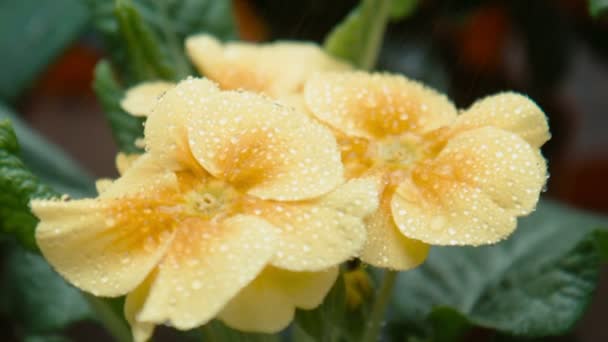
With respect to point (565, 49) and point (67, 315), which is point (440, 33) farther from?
point (67, 315)

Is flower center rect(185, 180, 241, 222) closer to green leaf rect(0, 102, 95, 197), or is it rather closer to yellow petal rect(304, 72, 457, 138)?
yellow petal rect(304, 72, 457, 138)

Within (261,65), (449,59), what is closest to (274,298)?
(261,65)

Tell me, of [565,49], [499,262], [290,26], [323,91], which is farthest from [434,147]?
[565,49]

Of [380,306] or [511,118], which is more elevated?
[511,118]

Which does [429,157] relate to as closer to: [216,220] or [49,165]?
[216,220]

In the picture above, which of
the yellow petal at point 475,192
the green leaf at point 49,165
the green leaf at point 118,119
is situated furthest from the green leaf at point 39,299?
the yellow petal at point 475,192

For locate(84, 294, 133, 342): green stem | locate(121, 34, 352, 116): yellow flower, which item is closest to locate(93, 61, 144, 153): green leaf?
locate(121, 34, 352, 116): yellow flower
